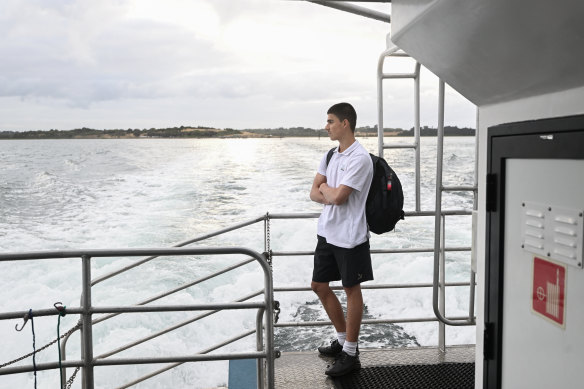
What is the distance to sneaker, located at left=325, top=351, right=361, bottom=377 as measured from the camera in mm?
2959

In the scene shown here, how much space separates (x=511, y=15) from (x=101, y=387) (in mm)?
6392

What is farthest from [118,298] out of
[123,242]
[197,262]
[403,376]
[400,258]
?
[403,376]

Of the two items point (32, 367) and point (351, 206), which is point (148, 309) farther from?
point (351, 206)

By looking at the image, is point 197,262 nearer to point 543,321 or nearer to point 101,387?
point 101,387

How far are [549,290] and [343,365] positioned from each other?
1.54 m

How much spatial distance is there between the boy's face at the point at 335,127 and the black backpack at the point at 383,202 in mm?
306

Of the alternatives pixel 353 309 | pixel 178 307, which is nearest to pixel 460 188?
pixel 353 309

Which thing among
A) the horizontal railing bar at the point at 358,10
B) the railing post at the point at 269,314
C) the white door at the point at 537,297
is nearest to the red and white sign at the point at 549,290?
the white door at the point at 537,297

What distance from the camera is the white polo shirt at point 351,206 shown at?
110 inches

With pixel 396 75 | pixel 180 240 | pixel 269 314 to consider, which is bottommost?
pixel 180 240

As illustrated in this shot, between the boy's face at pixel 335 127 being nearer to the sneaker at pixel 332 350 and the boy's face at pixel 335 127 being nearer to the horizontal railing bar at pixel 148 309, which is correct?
the horizontal railing bar at pixel 148 309

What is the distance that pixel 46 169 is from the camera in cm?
2067

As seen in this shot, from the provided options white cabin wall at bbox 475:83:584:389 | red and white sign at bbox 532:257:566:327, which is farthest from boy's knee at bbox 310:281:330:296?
red and white sign at bbox 532:257:566:327

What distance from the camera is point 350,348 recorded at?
300 cm
